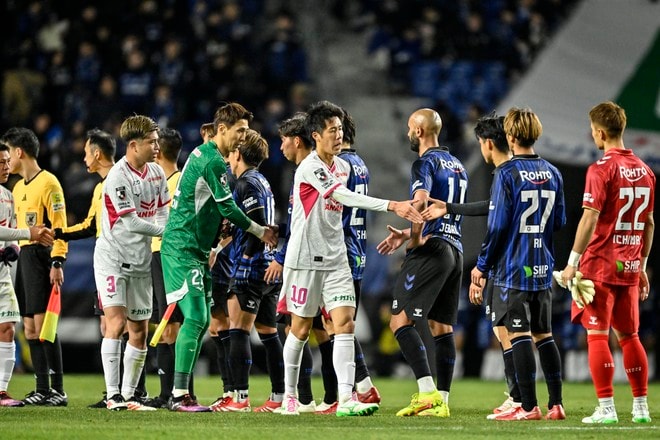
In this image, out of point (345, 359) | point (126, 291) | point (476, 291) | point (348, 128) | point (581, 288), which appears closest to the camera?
point (581, 288)

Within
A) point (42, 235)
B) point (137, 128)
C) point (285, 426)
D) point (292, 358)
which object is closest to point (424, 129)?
point (292, 358)

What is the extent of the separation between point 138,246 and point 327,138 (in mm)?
2080

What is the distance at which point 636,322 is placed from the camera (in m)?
9.29

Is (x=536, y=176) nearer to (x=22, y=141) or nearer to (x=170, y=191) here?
(x=170, y=191)

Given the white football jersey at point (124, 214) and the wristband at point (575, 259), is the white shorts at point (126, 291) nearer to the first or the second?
the white football jersey at point (124, 214)

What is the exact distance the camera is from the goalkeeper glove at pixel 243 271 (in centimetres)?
1070

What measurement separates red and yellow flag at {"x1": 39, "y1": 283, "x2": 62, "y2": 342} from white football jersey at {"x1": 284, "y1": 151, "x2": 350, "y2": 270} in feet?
10.2

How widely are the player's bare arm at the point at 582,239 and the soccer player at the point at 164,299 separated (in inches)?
151

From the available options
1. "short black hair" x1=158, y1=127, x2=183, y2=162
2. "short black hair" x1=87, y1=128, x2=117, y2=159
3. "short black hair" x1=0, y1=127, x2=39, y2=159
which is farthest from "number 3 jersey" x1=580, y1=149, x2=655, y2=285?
"short black hair" x1=0, y1=127, x2=39, y2=159

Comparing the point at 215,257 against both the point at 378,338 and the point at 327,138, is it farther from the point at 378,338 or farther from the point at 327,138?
the point at 378,338

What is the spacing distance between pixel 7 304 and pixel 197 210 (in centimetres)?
252

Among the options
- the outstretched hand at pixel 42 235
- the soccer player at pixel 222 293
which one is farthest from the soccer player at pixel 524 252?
the outstretched hand at pixel 42 235

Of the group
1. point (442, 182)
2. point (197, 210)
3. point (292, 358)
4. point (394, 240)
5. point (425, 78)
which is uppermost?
point (425, 78)

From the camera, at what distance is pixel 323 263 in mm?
9430
